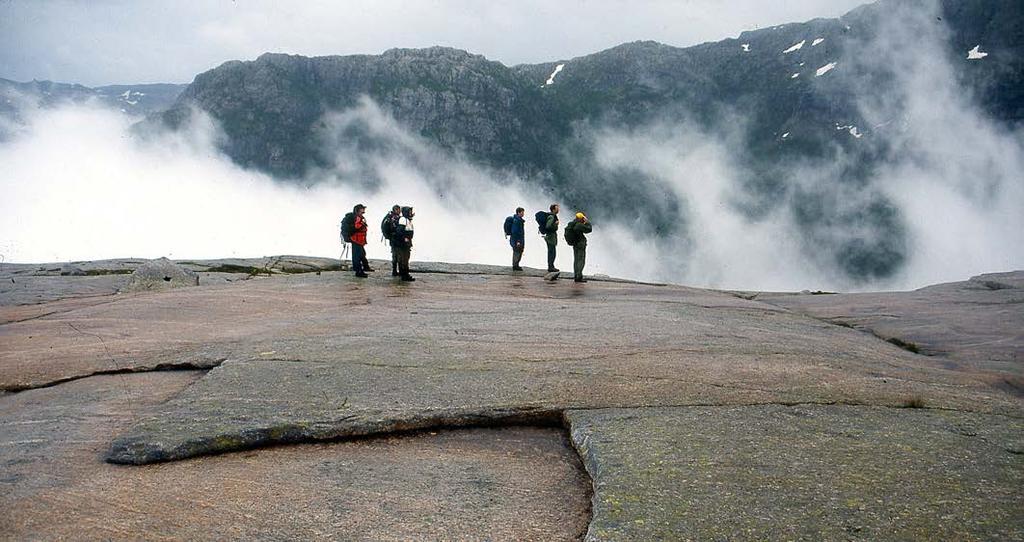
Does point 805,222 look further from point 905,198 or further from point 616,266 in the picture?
point 616,266

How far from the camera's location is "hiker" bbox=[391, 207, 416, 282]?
22.6 meters

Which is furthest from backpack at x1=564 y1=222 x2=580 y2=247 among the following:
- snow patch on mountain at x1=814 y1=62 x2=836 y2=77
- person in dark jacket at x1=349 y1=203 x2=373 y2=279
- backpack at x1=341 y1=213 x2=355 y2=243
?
snow patch on mountain at x1=814 y1=62 x2=836 y2=77

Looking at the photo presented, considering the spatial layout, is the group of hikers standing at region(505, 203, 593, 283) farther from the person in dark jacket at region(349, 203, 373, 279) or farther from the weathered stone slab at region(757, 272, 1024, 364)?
the weathered stone slab at region(757, 272, 1024, 364)

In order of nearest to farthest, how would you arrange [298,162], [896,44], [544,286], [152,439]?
[152,439]
[544,286]
[896,44]
[298,162]

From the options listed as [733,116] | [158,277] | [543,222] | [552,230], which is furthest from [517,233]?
[733,116]

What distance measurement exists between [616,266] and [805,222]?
4824 centimetres

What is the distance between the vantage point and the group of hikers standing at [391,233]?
901 inches

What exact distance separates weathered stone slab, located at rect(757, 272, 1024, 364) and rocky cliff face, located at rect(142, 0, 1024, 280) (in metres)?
143

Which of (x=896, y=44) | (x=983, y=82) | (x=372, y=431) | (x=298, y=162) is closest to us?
(x=372, y=431)

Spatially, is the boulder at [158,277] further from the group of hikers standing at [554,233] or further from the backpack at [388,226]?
the group of hikers standing at [554,233]

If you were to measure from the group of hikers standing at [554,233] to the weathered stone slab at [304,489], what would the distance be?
657 inches

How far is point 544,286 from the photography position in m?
25.1

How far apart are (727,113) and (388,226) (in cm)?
19179

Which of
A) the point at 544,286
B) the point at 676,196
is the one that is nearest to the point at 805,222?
the point at 676,196
